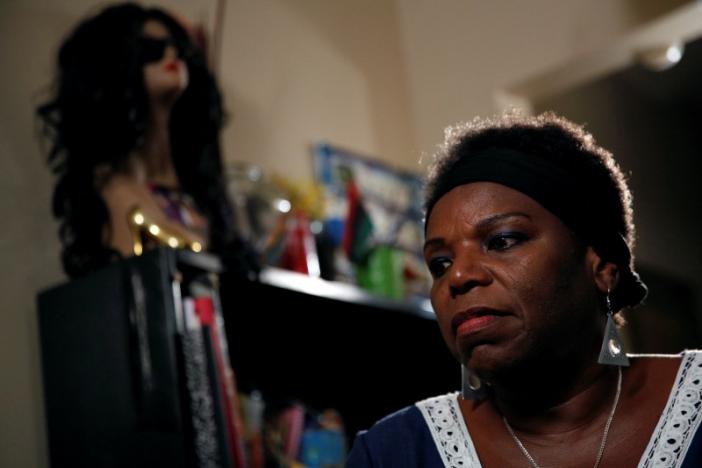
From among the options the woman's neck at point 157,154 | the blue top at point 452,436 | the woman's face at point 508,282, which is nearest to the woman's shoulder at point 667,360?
the blue top at point 452,436

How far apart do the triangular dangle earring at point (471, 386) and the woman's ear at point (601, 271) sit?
23 cm

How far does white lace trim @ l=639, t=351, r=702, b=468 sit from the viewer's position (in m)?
1.21

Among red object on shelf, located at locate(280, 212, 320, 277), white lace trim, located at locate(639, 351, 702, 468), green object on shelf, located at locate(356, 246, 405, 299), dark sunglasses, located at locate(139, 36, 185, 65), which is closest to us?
white lace trim, located at locate(639, 351, 702, 468)

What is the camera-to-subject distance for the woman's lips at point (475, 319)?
1.22 meters

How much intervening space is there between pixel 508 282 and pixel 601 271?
0.62 ft

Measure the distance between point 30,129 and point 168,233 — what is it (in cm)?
48

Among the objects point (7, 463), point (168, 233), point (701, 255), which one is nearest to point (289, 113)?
point (168, 233)

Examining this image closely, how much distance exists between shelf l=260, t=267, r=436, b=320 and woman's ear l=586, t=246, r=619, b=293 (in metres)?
0.81

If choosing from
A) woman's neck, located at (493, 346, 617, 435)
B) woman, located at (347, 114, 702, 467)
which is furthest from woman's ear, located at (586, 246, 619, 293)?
woman's neck, located at (493, 346, 617, 435)

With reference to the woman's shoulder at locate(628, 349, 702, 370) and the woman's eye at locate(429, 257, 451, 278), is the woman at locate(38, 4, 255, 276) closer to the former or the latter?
the woman's eye at locate(429, 257, 451, 278)

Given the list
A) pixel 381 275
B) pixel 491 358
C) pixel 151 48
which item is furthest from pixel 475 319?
pixel 381 275

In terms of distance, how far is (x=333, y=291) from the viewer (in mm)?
2117

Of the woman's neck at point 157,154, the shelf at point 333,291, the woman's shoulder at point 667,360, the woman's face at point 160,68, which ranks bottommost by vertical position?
the woman's shoulder at point 667,360

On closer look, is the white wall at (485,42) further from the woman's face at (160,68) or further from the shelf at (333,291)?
the woman's face at (160,68)
